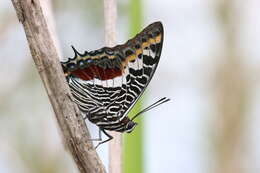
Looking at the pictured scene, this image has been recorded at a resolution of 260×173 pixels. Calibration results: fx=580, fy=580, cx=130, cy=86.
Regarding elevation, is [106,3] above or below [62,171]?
above

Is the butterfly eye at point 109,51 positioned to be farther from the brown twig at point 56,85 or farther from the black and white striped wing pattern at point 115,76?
the brown twig at point 56,85

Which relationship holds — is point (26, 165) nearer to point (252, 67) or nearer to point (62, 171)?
point (62, 171)

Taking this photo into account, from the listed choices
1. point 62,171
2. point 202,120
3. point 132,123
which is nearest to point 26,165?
point 62,171

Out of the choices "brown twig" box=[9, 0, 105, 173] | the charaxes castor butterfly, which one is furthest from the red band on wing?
"brown twig" box=[9, 0, 105, 173]

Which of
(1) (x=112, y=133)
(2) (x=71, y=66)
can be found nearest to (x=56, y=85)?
(2) (x=71, y=66)

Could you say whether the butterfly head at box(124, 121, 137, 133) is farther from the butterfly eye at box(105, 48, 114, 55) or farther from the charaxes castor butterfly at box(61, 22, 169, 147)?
Answer: the butterfly eye at box(105, 48, 114, 55)

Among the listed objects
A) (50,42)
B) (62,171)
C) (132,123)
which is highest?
(50,42)

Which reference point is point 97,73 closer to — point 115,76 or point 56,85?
point 115,76
